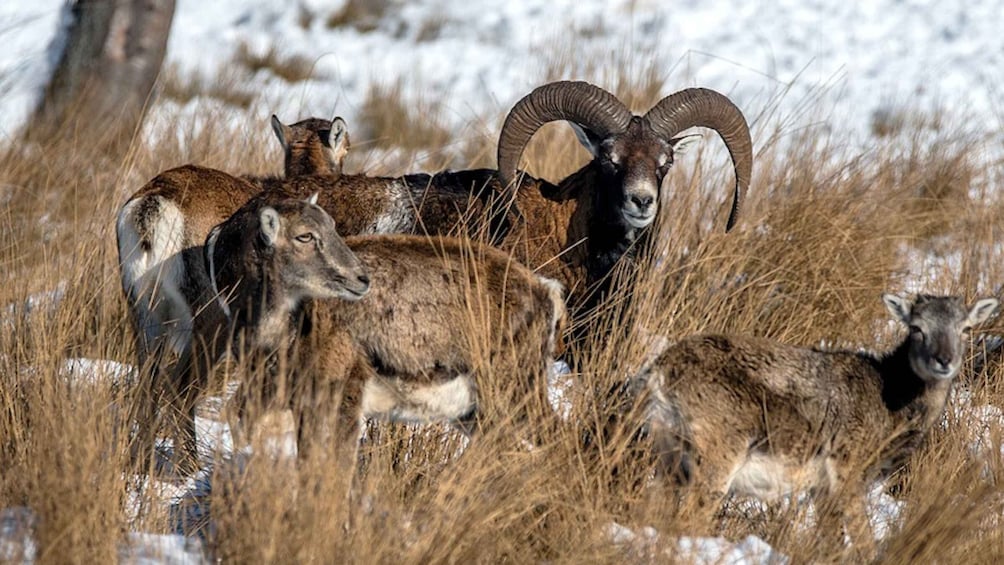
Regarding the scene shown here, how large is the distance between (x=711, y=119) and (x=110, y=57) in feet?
23.1

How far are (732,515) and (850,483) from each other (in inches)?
21.9

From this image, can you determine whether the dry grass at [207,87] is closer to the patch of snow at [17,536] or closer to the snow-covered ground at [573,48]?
the snow-covered ground at [573,48]

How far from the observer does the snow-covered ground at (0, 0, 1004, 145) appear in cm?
1413

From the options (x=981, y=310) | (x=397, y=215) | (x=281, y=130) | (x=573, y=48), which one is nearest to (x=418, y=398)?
(x=397, y=215)

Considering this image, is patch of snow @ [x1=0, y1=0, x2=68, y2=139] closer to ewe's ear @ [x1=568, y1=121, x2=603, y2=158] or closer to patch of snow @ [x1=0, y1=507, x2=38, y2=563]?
ewe's ear @ [x1=568, y1=121, x2=603, y2=158]

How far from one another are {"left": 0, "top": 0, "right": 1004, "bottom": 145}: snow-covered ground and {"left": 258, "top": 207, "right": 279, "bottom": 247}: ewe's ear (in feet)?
22.5

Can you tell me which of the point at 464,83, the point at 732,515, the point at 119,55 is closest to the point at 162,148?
the point at 119,55

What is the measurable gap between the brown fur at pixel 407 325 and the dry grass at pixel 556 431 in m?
0.31

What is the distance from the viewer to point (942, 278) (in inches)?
344

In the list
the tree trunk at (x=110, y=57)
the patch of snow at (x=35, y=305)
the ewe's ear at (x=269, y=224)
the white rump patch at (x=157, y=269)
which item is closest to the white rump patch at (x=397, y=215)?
the white rump patch at (x=157, y=269)

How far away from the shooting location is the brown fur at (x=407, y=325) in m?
6.03

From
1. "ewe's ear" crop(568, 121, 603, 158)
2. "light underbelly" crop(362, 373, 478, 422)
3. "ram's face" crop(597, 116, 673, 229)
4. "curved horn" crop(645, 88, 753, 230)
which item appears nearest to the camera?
"light underbelly" crop(362, 373, 478, 422)

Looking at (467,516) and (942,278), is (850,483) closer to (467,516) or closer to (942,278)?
(467,516)

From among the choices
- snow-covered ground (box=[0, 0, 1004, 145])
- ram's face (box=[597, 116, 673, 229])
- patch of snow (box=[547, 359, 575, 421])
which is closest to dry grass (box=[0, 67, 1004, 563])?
patch of snow (box=[547, 359, 575, 421])
